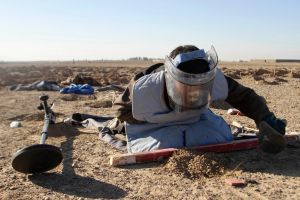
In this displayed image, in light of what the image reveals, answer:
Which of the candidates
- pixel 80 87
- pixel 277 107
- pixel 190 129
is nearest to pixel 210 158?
pixel 190 129

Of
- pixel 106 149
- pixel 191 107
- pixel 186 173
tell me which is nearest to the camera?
pixel 186 173

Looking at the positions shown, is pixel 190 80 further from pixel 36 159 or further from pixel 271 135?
pixel 36 159

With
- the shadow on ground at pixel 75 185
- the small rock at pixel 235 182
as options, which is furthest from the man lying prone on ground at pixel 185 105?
the shadow on ground at pixel 75 185

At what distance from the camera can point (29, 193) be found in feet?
14.3

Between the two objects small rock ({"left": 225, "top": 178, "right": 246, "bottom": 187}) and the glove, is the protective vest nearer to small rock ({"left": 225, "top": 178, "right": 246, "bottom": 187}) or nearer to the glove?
the glove

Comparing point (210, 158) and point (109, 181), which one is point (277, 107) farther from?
point (109, 181)

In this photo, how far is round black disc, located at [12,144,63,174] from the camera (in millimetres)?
4598

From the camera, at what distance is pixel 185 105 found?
16.7 ft

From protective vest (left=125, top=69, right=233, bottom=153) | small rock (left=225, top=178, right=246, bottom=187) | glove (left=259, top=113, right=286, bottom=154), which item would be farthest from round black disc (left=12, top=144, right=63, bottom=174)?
glove (left=259, top=113, right=286, bottom=154)

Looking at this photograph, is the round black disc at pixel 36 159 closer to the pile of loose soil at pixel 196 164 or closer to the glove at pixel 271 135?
the pile of loose soil at pixel 196 164

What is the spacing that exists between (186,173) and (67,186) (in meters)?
1.15

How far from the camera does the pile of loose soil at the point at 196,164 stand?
4.70 metres

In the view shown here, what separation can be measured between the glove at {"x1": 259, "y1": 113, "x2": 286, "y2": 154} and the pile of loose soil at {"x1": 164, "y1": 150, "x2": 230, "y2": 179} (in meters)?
0.44

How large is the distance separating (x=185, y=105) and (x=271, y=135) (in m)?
0.93
